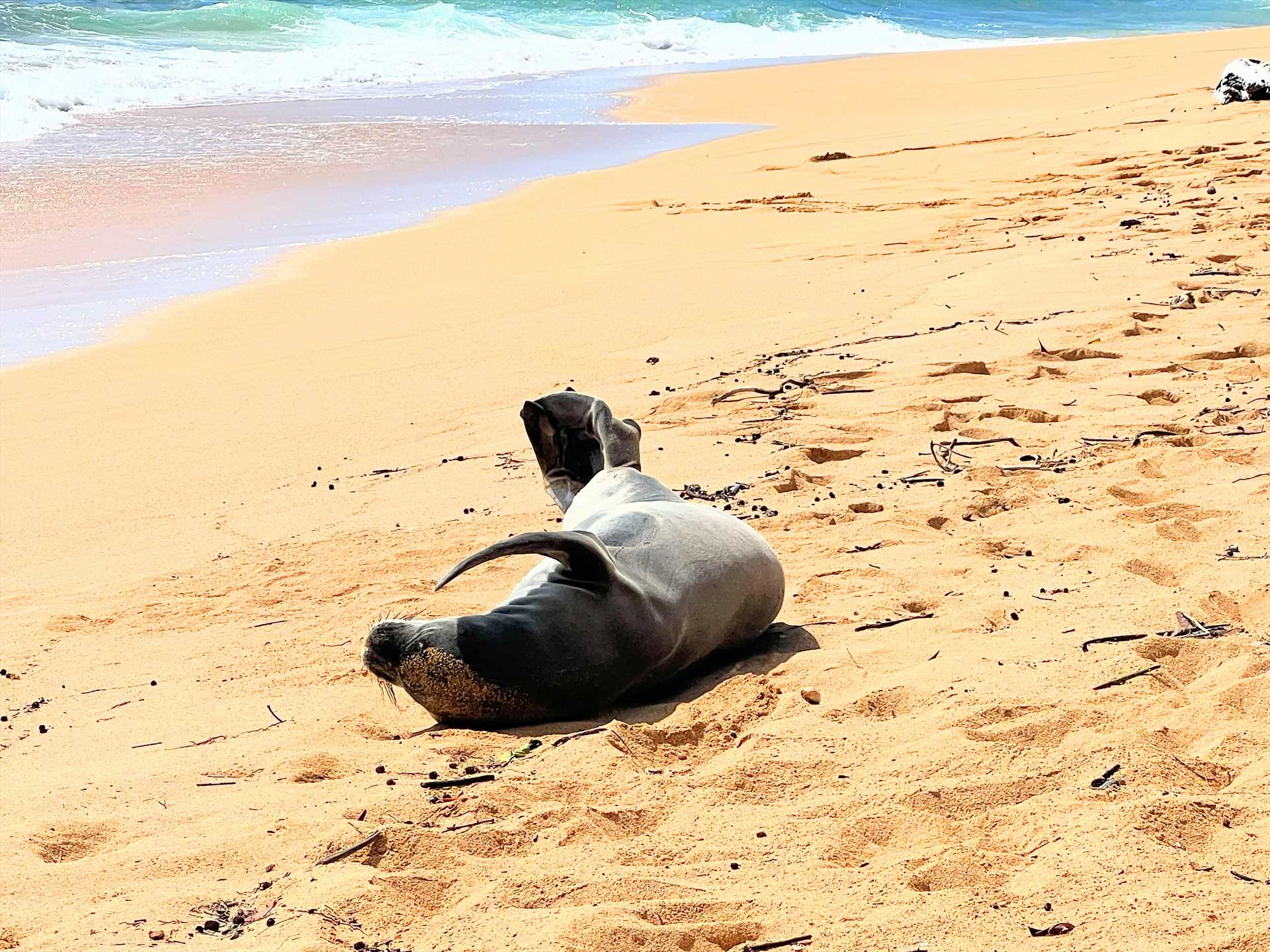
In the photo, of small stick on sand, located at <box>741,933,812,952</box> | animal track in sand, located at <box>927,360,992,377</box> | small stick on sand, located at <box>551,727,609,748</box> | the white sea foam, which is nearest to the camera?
small stick on sand, located at <box>741,933,812,952</box>

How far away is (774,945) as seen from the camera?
7.33 ft

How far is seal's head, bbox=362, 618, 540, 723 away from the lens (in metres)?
3.26

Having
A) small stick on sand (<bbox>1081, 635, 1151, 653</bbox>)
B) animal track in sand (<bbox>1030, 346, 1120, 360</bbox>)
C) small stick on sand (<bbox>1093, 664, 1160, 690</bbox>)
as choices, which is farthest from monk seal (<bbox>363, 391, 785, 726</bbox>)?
animal track in sand (<bbox>1030, 346, 1120, 360</bbox>)

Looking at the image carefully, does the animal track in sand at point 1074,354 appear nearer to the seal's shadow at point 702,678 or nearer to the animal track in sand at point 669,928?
the seal's shadow at point 702,678

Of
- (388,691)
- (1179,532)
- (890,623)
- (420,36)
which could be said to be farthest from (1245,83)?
(420,36)

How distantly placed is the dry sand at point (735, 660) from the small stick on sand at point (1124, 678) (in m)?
0.02

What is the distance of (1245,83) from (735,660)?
12.2 meters

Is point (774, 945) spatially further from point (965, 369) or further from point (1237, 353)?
point (1237, 353)

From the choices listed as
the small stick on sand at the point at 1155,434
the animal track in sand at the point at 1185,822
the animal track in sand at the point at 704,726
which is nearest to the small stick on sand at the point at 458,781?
the animal track in sand at the point at 704,726

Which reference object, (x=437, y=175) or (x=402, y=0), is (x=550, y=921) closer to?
(x=437, y=175)

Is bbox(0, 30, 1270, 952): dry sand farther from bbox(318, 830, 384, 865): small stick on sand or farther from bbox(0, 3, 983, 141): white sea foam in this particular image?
A: bbox(0, 3, 983, 141): white sea foam

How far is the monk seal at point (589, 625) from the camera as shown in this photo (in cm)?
327

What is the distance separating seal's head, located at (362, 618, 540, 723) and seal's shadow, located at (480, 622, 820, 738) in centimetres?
7

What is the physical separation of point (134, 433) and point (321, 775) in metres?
3.74
